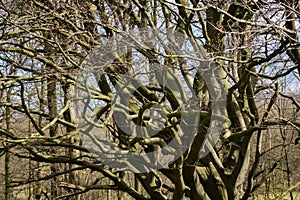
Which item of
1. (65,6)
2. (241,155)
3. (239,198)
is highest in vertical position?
(65,6)

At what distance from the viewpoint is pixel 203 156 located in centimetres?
677

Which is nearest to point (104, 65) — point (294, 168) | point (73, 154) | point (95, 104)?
point (95, 104)

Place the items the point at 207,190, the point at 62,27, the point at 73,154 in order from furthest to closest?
1. the point at 73,154
2. the point at 207,190
3. the point at 62,27

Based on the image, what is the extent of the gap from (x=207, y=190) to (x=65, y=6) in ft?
11.8

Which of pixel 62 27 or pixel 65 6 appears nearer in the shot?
pixel 65 6

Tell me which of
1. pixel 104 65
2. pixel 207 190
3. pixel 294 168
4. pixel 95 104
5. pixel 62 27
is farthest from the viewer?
pixel 294 168

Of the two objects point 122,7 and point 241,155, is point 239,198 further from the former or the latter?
point 122,7

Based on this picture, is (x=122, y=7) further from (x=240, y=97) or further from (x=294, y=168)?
(x=294, y=168)

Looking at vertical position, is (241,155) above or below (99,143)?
below

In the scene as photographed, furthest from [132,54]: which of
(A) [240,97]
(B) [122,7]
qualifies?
(A) [240,97]

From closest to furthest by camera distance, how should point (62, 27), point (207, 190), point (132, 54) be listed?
point (132, 54), point (62, 27), point (207, 190)

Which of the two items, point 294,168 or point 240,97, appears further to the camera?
point 294,168

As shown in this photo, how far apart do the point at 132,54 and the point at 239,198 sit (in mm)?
2942

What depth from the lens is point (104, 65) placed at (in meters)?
5.62
